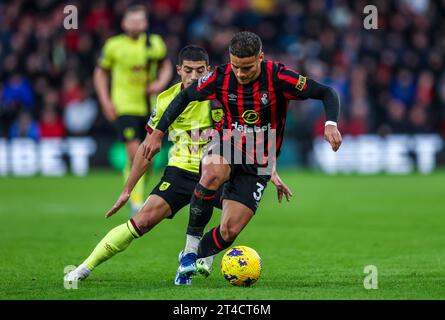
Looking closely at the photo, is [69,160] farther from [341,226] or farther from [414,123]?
[341,226]

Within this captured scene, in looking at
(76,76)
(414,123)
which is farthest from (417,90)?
(76,76)

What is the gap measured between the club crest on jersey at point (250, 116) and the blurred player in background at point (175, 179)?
24.7 inches

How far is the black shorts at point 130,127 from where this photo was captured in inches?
479

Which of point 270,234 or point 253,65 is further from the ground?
point 253,65

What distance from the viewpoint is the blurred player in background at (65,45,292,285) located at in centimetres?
735

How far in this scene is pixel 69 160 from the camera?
20.7 metres

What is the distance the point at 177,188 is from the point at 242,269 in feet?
3.33

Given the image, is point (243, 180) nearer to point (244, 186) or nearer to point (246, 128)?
point (244, 186)

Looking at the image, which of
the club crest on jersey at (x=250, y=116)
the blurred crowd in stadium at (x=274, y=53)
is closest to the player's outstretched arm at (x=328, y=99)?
the club crest on jersey at (x=250, y=116)

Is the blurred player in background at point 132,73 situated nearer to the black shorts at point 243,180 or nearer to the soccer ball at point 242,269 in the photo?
the black shorts at point 243,180

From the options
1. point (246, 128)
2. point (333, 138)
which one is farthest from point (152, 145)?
point (333, 138)

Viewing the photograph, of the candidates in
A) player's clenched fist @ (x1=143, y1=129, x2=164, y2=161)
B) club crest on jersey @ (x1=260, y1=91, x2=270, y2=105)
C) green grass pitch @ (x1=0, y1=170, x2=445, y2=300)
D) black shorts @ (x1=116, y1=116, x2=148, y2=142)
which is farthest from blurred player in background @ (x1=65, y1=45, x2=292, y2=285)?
black shorts @ (x1=116, y1=116, x2=148, y2=142)

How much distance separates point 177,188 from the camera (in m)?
7.74

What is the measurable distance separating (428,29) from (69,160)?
952cm
